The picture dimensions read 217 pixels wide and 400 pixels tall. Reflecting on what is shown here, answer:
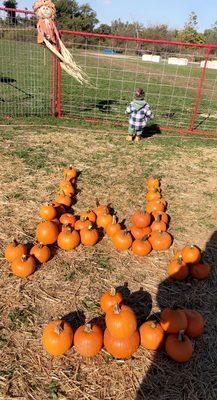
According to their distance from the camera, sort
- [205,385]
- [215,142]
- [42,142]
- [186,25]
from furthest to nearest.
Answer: [186,25] → [215,142] → [42,142] → [205,385]

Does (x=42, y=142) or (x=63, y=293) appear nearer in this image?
(x=63, y=293)

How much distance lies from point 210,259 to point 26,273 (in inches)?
90.3

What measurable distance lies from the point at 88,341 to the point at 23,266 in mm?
1185

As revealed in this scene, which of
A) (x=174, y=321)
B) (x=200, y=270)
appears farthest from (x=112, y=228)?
(x=174, y=321)

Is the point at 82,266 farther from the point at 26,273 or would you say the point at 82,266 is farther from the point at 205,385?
the point at 205,385

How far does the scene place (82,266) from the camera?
3.96 m

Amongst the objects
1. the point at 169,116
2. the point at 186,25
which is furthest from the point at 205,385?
the point at 186,25

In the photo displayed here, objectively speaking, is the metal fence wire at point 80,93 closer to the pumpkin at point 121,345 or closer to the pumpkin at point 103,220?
the pumpkin at point 103,220

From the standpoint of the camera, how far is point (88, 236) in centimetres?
417

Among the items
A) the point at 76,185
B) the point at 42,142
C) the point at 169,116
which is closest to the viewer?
the point at 76,185

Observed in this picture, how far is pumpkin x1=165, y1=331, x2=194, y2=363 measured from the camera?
9.42ft

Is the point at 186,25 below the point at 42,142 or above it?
above

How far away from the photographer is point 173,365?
294cm

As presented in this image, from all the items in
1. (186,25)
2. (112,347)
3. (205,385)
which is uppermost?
(186,25)
